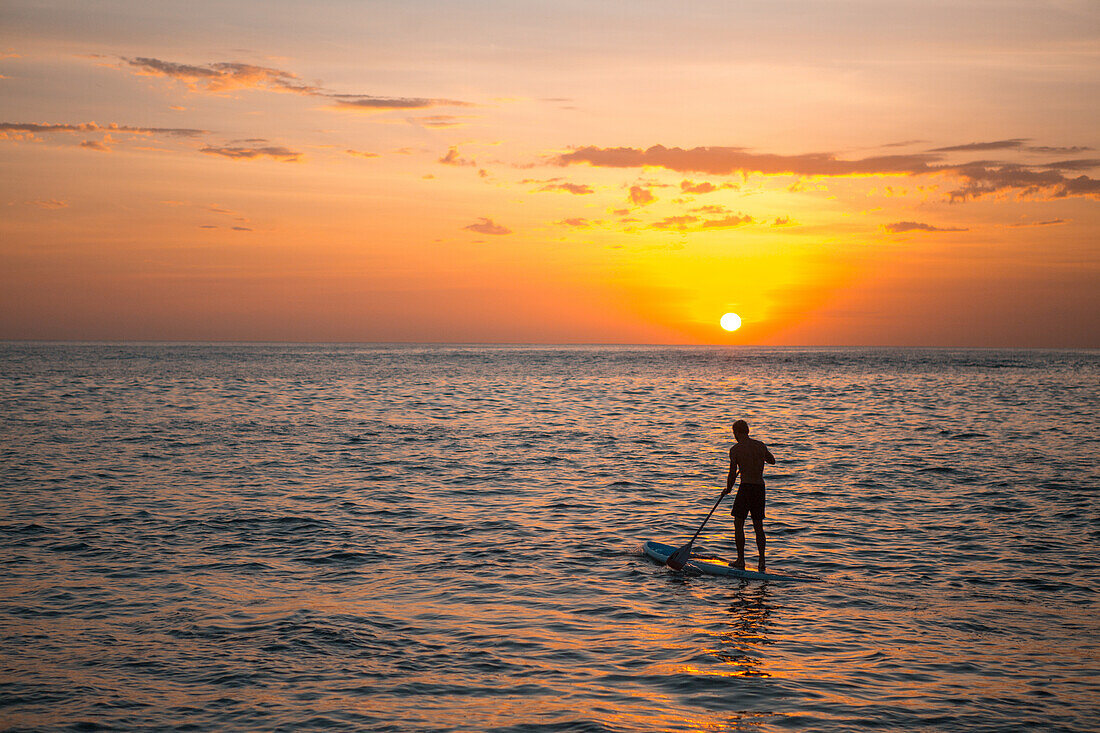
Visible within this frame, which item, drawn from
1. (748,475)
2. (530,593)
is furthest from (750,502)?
(530,593)

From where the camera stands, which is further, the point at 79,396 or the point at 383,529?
the point at 79,396

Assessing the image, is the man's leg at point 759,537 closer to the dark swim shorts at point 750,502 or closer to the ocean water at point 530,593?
the dark swim shorts at point 750,502

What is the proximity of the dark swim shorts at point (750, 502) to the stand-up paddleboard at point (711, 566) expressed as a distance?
99 centimetres

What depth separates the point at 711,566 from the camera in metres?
15.9

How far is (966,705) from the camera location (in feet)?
31.7

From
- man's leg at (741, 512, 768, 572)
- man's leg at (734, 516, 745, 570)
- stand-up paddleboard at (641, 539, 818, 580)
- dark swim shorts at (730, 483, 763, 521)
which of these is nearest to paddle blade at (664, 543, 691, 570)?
stand-up paddleboard at (641, 539, 818, 580)

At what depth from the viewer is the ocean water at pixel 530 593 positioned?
976cm

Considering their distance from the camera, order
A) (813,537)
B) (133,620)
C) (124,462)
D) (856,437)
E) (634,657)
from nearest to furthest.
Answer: (634,657), (133,620), (813,537), (124,462), (856,437)

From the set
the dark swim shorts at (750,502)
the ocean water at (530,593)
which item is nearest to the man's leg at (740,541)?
the dark swim shorts at (750,502)

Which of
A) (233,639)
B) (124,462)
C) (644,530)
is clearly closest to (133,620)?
(233,639)

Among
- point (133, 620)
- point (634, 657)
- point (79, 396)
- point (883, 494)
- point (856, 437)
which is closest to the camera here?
point (634, 657)

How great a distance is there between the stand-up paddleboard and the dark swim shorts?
0.99 meters

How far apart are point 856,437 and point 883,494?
16.9m

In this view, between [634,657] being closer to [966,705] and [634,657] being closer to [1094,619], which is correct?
[966,705]
